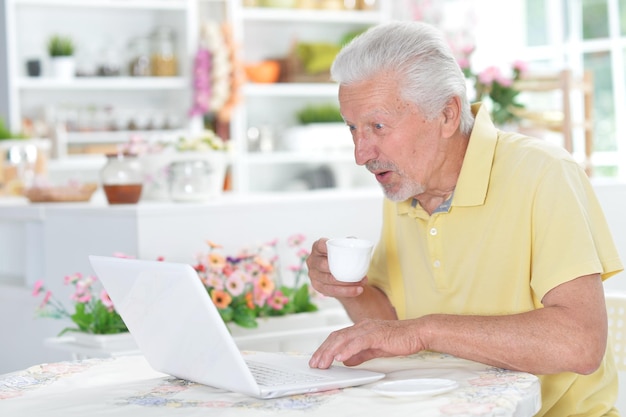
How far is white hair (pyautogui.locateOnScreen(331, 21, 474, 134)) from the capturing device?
172 cm

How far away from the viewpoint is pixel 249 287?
105 inches

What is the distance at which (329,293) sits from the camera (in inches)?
69.2

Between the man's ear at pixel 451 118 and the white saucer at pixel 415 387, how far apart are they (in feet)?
1.77

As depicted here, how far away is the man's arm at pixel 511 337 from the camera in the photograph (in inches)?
58.9

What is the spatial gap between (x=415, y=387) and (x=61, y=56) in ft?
15.7

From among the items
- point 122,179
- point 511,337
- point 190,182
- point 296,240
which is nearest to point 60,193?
point 122,179

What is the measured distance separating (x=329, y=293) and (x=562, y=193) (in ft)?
1.38

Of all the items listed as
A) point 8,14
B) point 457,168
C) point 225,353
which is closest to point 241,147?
point 8,14

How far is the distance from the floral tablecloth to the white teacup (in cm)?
15

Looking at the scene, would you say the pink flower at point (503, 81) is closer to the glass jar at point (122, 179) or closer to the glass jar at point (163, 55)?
the glass jar at point (122, 179)

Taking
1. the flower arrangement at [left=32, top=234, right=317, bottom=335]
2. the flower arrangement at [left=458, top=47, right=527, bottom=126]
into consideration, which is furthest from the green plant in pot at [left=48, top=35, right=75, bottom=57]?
the flower arrangement at [left=32, top=234, right=317, bottom=335]

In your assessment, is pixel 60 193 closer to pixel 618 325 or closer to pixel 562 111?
pixel 618 325

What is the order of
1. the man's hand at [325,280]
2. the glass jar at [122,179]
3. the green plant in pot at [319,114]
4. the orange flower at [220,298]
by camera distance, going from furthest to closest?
the green plant in pot at [319,114] → the glass jar at [122,179] → the orange flower at [220,298] → the man's hand at [325,280]

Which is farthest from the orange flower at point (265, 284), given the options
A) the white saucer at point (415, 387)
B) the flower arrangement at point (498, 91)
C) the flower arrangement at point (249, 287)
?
the flower arrangement at point (498, 91)
